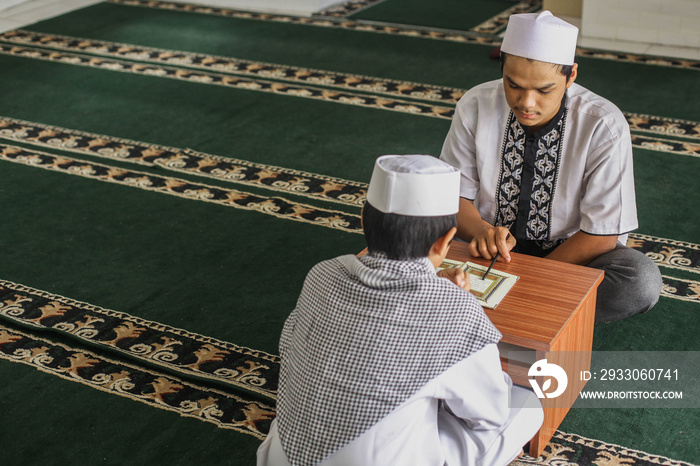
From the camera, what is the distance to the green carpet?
7.37 ft

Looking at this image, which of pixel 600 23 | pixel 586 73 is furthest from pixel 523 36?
pixel 600 23

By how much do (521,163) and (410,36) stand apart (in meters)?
3.60

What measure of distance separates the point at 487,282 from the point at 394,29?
13.6 feet

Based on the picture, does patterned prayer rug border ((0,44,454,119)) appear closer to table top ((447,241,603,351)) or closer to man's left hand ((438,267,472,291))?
table top ((447,241,603,351))

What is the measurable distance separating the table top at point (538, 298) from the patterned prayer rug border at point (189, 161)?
1382 mm

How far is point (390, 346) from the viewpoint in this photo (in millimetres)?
1402

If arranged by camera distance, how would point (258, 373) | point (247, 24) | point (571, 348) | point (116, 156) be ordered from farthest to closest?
point (247, 24) → point (116, 156) → point (258, 373) → point (571, 348)

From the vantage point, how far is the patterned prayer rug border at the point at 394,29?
4.91 meters

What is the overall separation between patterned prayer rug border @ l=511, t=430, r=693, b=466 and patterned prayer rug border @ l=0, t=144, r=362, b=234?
4.24 ft

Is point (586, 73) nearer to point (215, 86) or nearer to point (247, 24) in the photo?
point (215, 86)

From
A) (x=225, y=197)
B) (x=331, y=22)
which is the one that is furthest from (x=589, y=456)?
(x=331, y=22)

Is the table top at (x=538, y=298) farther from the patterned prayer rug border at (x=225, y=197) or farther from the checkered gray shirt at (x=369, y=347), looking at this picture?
the patterned prayer rug border at (x=225, y=197)

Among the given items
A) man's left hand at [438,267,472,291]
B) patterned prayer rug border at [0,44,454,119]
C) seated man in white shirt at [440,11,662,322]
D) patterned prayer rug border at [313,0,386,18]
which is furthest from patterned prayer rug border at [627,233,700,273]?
patterned prayer rug border at [313,0,386,18]

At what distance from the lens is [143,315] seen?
269 cm
